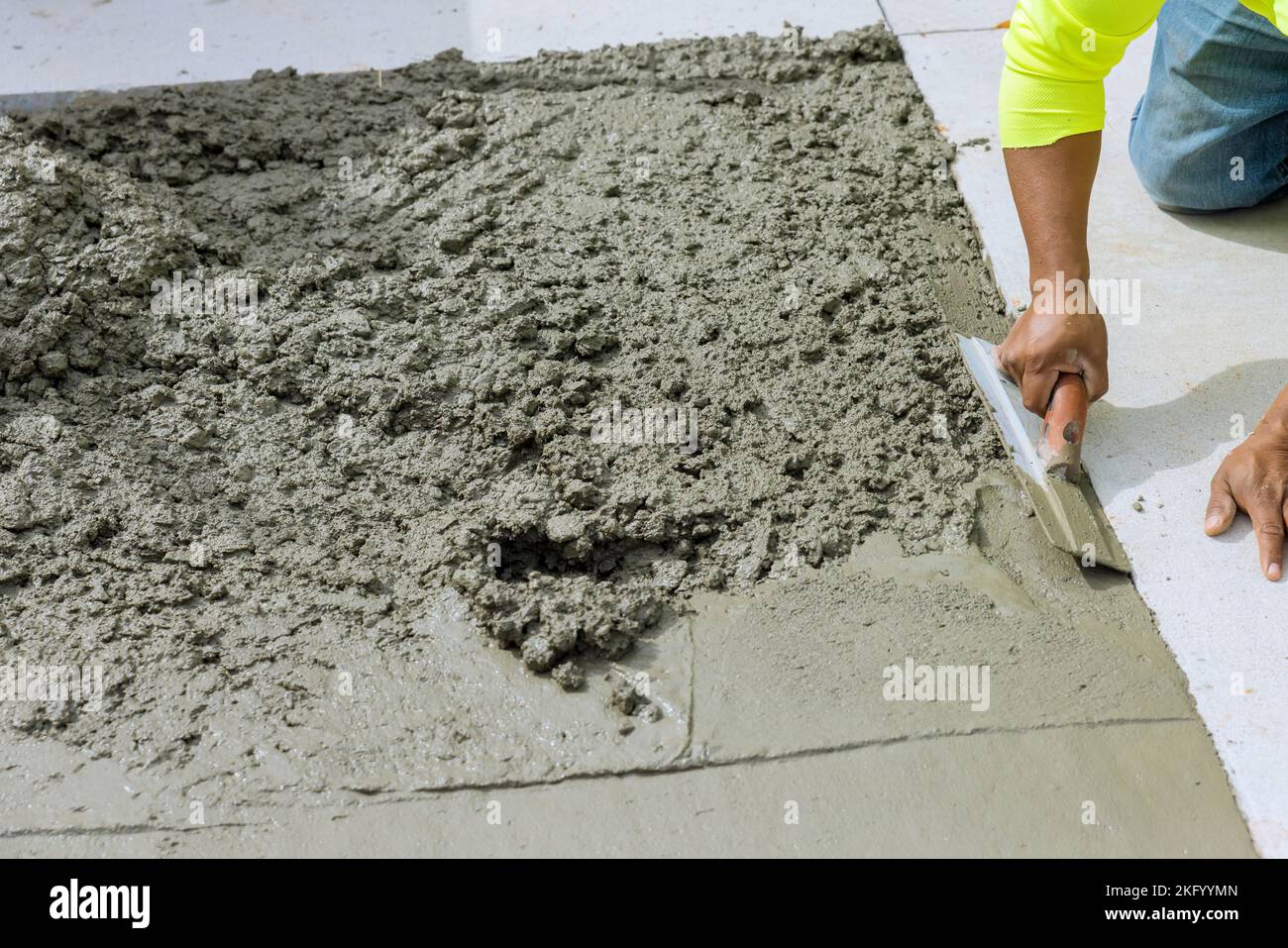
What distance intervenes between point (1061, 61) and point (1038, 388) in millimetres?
593

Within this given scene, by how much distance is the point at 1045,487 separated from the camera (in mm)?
2104

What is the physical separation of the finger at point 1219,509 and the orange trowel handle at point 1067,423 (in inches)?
9.7

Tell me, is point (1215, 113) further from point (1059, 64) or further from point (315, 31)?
point (315, 31)

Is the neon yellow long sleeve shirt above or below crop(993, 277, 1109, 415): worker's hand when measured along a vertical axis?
above

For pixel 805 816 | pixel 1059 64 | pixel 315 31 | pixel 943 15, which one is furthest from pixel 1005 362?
pixel 315 31

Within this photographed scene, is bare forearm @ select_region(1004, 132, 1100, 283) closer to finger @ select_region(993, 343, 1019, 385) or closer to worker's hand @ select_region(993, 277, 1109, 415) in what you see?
worker's hand @ select_region(993, 277, 1109, 415)

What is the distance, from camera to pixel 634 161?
112 inches

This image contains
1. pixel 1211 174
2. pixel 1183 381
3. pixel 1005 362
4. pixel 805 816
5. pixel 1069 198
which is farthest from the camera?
pixel 1211 174

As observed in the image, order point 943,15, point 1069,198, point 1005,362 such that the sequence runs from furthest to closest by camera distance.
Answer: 1. point 943,15
2. point 1005,362
3. point 1069,198

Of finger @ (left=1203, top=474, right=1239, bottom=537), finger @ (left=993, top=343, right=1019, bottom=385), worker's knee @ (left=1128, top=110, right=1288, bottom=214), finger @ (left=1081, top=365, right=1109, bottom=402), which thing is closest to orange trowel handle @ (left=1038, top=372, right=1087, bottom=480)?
finger @ (left=1081, top=365, right=1109, bottom=402)

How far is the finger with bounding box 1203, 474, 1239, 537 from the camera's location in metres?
2.04

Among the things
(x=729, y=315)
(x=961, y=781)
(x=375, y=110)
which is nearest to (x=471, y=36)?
(x=375, y=110)

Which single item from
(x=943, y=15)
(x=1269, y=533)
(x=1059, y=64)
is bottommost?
(x=1269, y=533)

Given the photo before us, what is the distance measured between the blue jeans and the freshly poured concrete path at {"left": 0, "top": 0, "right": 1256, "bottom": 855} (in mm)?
1240
